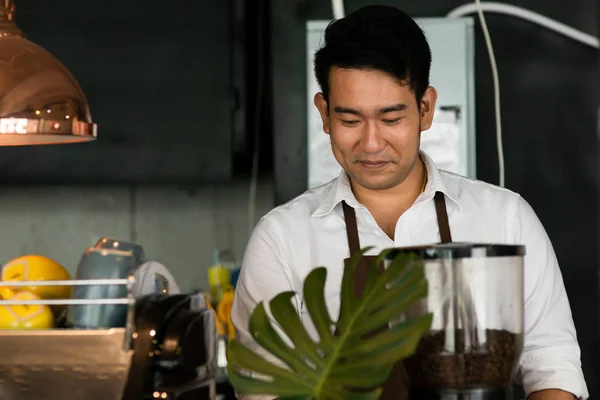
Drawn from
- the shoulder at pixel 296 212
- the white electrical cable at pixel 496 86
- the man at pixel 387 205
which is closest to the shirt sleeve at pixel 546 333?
the man at pixel 387 205

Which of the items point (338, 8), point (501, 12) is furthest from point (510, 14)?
point (338, 8)

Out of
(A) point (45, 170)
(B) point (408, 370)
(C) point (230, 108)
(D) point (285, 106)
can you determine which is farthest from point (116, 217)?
(B) point (408, 370)

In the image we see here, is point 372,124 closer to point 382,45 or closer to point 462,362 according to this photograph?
point 382,45

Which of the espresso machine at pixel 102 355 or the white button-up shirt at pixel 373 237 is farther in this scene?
the white button-up shirt at pixel 373 237

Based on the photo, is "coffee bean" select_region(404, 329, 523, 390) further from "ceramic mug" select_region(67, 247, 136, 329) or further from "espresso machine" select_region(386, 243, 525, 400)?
"ceramic mug" select_region(67, 247, 136, 329)

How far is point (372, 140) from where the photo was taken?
65.1 inches

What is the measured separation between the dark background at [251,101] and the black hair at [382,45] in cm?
105

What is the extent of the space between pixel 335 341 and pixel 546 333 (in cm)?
73

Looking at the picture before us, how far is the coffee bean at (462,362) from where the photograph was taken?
117 cm

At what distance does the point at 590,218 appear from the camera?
2.75m

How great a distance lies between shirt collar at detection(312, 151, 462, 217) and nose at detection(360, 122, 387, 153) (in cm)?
19

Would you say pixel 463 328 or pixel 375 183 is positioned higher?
pixel 375 183

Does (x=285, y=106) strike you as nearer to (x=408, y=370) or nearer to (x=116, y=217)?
(x=116, y=217)

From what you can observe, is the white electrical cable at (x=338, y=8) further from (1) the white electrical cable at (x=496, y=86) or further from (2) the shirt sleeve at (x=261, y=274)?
(2) the shirt sleeve at (x=261, y=274)
